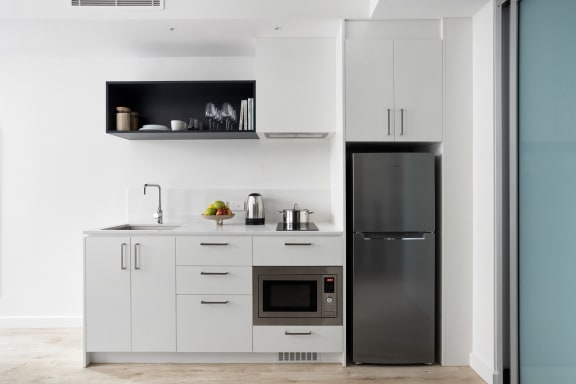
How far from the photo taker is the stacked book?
321 centimetres

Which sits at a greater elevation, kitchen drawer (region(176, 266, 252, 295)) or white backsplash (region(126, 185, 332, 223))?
white backsplash (region(126, 185, 332, 223))

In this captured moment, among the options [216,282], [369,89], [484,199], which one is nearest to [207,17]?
[369,89]

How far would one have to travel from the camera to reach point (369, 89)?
2.79 meters

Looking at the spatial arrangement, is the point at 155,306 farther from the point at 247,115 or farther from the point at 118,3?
the point at 118,3

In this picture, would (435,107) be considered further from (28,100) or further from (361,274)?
(28,100)

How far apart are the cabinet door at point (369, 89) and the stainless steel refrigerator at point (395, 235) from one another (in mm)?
186

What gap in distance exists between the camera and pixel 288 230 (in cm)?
283

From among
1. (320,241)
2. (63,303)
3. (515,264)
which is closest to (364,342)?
(320,241)

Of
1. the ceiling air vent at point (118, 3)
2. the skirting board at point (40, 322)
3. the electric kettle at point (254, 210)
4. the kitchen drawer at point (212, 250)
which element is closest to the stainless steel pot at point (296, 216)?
the electric kettle at point (254, 210)

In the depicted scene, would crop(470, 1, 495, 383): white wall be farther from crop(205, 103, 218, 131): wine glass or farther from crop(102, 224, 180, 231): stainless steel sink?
crop(102, 224, 180, 231): stainless steel sink

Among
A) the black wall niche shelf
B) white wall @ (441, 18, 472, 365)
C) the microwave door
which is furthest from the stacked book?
white wall @ (441, 18, 472, 365)

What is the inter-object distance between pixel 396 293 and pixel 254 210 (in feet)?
4.17

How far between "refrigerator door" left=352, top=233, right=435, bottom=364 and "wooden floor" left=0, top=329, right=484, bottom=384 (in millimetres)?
156

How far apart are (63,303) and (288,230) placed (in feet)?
7.15
